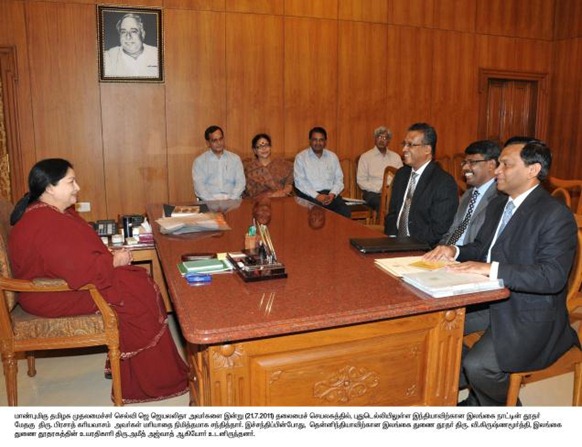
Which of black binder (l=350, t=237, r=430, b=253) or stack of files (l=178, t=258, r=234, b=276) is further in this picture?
black binder (l=350, t=237, r=430, b=253)

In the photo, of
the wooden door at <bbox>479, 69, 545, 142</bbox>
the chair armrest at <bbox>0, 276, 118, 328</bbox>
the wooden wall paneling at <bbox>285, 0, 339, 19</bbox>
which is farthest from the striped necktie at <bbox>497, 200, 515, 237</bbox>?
the wooden door at <bbox>479, 69, 545, 142</bbox>

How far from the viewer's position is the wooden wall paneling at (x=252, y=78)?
5.92 metres

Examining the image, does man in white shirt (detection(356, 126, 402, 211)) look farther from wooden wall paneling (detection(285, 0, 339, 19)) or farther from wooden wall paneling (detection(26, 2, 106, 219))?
wooden wall paneling (detection(26, 2, 106, 219))

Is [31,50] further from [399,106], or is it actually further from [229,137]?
[399,106]

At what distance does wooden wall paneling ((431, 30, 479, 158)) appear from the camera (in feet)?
22.4

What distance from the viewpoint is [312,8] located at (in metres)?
6.14

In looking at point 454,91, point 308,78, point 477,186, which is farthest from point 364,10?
point 477,186

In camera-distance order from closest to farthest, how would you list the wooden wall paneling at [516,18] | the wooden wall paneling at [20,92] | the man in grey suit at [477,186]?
the man in grey suit at [477,186], the wooden wall paneling at [20,92], the wooden wall paneling at [516,18]

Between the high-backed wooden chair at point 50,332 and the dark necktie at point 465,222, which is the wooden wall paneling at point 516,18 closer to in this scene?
the dark necktie at point 465,222

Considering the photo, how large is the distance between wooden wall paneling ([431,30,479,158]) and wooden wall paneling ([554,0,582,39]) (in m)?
1.42

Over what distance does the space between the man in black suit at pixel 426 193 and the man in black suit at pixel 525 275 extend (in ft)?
2.73

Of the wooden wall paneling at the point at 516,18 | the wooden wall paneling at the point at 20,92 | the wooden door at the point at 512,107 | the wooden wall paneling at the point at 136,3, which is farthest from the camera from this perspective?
the wooden door at the point at 512,107

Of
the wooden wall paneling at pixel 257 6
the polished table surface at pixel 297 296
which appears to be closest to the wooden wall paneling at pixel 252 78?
the wooden wall paneling at pixel 257 6

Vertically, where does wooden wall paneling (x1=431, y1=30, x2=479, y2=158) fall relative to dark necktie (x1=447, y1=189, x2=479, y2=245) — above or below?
above
